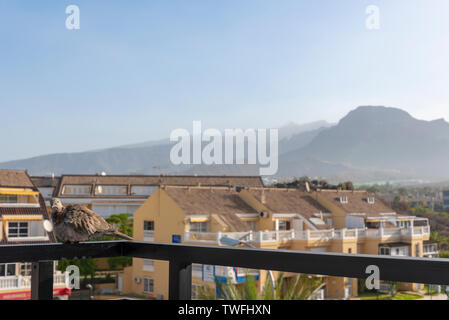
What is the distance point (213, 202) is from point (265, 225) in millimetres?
2706

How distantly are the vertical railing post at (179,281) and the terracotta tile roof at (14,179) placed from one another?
23.6 meters

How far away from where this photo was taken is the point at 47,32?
73.8 meters

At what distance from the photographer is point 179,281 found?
1.24 metres

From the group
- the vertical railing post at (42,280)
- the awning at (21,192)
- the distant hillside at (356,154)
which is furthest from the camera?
the distant hillside at (356,154)

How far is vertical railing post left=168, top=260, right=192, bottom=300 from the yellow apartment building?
60.9ft

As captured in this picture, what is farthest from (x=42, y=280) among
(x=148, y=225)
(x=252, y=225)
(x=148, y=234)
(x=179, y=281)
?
(x=252, y=225)

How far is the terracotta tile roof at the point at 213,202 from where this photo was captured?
23.2 m

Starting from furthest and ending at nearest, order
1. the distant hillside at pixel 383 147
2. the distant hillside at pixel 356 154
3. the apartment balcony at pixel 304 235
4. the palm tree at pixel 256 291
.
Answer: the distant hillside at pixel 383 147 → the distant hillside at pixel 356 154 → the apartment balcony at pixel 304 235 → the palm tree at pixel 256 291

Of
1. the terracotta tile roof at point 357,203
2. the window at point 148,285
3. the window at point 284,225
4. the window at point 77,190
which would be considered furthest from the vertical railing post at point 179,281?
the window at point 77,190

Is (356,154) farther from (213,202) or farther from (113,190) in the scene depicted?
(213,202)

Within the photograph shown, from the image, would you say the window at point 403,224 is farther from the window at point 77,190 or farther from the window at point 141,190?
the window at point 77,190
